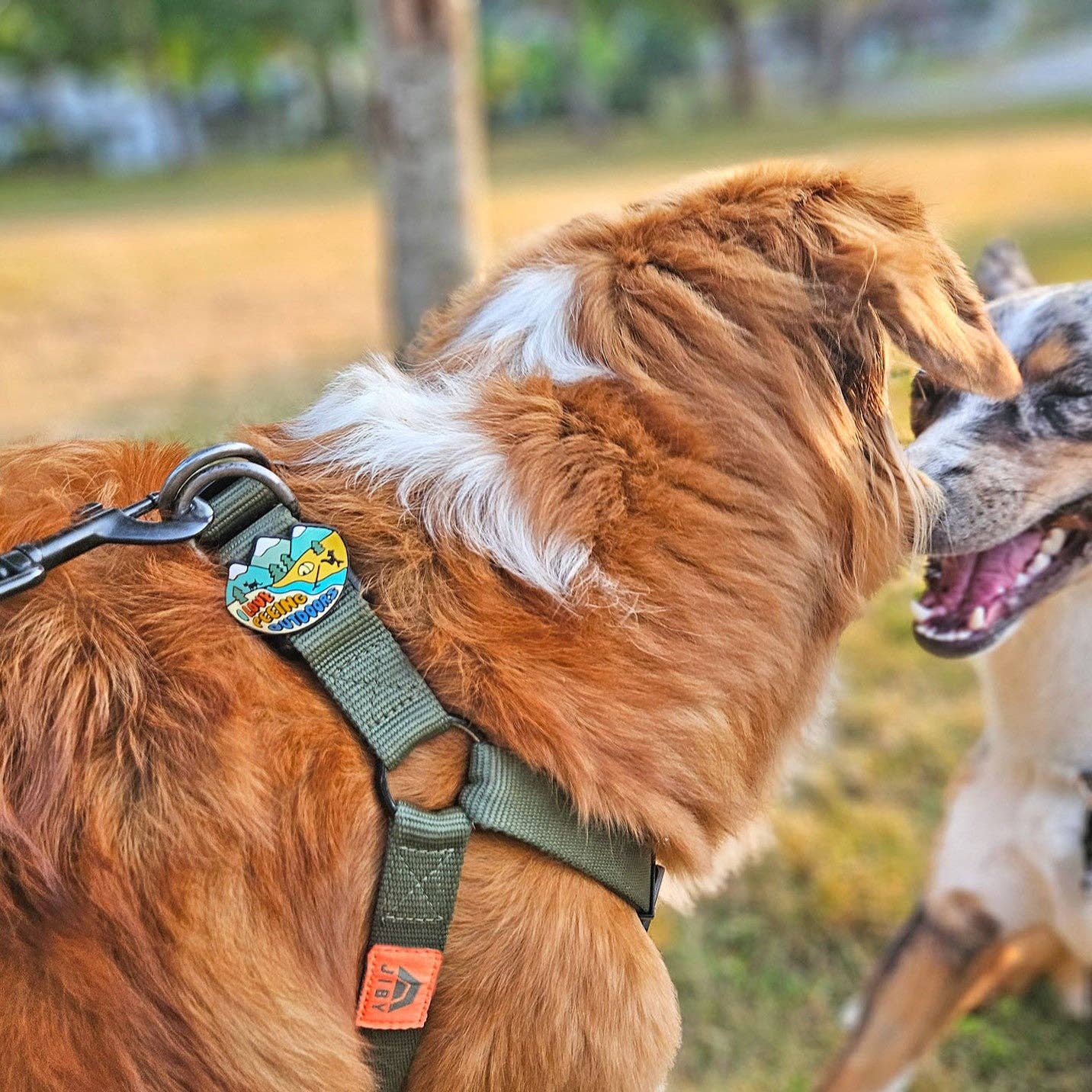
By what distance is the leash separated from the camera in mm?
1311

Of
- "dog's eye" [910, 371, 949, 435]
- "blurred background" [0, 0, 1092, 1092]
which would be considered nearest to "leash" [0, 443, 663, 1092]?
"blurred background" [0, 0, 1092, 1092]

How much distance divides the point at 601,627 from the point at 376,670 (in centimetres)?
31

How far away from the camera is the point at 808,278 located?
158cm

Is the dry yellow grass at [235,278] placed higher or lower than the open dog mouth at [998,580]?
lower

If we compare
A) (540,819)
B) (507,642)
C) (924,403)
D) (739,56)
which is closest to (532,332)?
(507,642)

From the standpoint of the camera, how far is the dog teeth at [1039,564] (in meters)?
2.33

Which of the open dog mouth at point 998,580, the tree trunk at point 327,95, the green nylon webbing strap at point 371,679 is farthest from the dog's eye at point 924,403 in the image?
the tree trunk at point 327,95

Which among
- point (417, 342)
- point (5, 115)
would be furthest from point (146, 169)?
point (417, 342)

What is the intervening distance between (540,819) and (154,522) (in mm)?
627

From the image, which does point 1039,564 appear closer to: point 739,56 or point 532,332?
point 532,332

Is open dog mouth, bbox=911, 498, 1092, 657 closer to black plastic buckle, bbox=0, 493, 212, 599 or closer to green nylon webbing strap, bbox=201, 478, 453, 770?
green nylon webbing strap, bbox=201, 478, 453, 770

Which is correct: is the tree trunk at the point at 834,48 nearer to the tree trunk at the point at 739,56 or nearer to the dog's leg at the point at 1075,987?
the tree trunk at the point at 739,56

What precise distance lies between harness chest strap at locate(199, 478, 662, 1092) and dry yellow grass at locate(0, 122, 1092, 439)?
84 cm

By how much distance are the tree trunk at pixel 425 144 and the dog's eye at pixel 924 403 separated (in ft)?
10.3
